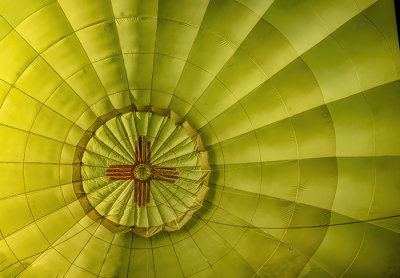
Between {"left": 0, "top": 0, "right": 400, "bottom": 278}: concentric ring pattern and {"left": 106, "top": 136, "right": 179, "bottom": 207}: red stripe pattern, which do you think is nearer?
{"left": 0, "top": 0, "right": 400, "bottom": 278}: concentric ring pattern

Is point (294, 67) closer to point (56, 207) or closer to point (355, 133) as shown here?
point (355, 133)

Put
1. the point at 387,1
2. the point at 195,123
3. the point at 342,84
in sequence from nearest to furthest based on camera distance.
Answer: the point at 387,1 < the point at 342,84 < the point at 195,123

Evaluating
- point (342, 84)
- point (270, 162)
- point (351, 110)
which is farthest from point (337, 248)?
point (342, 84)

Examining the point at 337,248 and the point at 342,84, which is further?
the point at 337,248

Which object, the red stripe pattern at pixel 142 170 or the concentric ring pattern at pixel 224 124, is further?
the red stripe pattern at pixel 142 170
